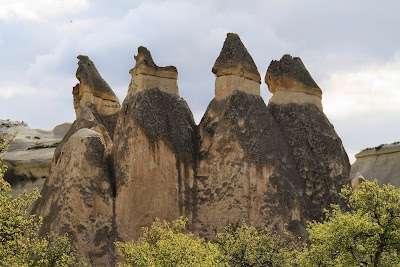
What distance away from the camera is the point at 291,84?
29.4 m

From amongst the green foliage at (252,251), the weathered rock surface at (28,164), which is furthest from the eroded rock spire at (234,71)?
the weathered rock surface at (28,164)

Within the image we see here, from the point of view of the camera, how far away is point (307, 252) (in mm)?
20281

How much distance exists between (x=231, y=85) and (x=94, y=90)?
A: 8036mm

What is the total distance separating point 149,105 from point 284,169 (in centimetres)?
604

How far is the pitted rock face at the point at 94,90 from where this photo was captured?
1302 inches

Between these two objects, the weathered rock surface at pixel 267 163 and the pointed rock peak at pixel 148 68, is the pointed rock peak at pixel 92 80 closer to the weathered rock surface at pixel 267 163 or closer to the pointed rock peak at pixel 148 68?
the pointed rock peak at pixel 148 68

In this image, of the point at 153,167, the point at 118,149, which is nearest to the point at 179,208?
the point at 153,167

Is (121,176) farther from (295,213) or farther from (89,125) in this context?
(295,213)

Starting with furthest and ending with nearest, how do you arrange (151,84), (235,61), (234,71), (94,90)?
1. (94,90)
2. (151,84)
3. (235,61)
4. (234,71)

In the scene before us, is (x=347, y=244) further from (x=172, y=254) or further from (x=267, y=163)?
(x=267, y=163)

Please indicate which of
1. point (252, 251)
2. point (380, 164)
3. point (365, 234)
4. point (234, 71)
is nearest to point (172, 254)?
point (252, 251)

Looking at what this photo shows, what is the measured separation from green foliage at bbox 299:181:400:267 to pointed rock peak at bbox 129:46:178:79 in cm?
1154

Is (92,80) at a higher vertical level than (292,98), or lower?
higher

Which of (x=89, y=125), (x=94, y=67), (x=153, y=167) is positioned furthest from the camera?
(x=94, y=67)
